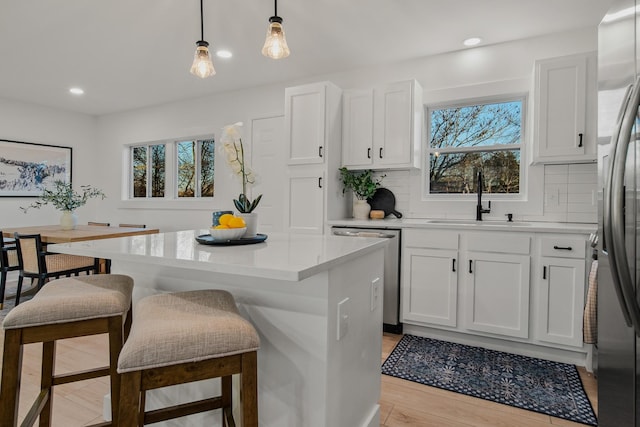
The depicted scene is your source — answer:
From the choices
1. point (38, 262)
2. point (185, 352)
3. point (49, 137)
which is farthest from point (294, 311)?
point (49, 137)

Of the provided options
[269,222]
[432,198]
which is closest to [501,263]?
[432,198]

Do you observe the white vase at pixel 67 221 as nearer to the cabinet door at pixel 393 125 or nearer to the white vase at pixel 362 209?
the white vase at pixel 362 209

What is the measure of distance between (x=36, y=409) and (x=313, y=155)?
2692mm

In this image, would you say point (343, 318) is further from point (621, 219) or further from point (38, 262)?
point (38, 262)

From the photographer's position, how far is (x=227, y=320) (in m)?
1.12

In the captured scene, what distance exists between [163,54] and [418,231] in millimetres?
2978

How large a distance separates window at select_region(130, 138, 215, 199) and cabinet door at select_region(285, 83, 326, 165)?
1912 millimetres

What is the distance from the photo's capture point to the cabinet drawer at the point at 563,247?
2.47 m

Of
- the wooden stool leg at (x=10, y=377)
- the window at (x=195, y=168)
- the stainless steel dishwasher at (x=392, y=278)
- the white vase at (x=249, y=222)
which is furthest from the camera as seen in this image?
the window at (x=195, y=168)

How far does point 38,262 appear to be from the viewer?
3.58m

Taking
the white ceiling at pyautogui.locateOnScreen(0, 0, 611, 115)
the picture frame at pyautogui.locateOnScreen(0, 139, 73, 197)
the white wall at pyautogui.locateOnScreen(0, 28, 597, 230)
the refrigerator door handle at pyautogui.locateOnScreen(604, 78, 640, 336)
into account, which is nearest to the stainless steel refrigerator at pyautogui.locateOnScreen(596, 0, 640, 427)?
the refrigerator door handle at pyautogui.locateOnScreen(604, 78, 640, 336)

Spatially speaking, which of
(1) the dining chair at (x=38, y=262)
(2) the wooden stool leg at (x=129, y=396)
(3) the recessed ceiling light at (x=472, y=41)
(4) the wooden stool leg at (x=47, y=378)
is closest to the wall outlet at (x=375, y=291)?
(2) the wooden stool leg at (x=129, y=396)

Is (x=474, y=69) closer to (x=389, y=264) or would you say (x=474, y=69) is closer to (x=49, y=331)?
(x=389, y=264)

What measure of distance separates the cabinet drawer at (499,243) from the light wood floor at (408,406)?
89 cm
